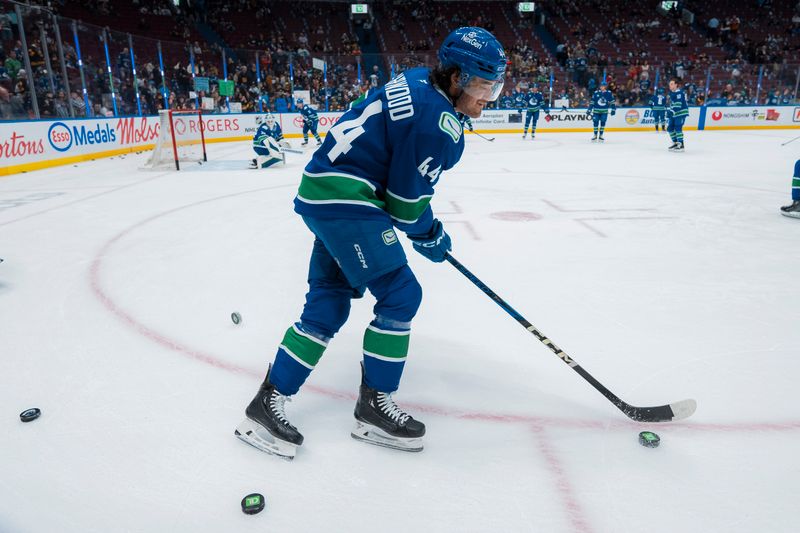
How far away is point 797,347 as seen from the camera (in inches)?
95.4

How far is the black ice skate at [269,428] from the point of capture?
1.70 metres

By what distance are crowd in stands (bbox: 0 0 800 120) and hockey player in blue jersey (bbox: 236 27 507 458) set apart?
9.13 meters

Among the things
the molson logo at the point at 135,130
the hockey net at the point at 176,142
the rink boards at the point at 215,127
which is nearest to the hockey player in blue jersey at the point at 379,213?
the hockey net at the point at 176,142

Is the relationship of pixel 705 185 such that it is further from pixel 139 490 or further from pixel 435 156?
pixel 139 490

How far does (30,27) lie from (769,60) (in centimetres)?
2589

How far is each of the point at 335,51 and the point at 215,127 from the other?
36.8 feet

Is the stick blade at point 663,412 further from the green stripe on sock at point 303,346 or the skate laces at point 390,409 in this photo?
the green stripe on sock at point 303,346

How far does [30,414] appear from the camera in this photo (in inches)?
73.9

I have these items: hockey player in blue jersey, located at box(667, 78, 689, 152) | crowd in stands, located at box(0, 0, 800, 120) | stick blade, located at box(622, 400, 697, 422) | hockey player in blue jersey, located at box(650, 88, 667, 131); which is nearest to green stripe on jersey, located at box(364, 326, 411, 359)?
stick blade, located at box(622, 400, 697, 422)

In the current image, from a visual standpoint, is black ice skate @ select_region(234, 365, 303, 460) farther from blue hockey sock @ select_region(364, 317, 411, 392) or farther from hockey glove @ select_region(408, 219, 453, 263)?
hockey glove @ select_region(408, 219, 453, 263)

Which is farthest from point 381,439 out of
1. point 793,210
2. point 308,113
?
point 308,113

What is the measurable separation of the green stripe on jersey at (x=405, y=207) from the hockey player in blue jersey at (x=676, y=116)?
426 inches

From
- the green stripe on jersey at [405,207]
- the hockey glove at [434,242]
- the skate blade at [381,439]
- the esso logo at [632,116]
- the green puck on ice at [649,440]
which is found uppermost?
the esso logo at [632,116]

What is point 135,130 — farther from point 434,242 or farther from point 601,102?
point 434,242
